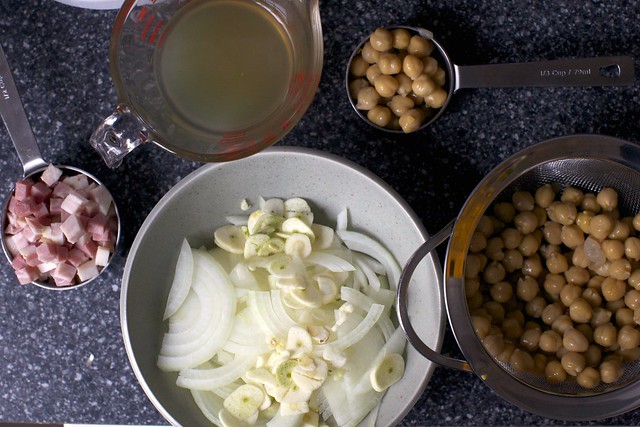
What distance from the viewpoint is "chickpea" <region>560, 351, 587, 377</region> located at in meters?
1.26

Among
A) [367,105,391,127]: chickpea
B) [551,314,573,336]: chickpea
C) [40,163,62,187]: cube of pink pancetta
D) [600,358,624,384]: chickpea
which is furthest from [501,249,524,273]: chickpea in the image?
[40,163,62,187]: cube of pink pancetta

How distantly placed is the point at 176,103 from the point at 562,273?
2.53 feet

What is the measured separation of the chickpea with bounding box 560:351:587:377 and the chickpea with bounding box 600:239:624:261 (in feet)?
0.61

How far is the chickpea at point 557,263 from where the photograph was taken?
1.31 metres

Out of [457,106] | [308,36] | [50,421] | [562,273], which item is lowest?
[50,421]

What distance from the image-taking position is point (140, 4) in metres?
1.18

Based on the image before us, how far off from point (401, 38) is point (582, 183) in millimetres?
429

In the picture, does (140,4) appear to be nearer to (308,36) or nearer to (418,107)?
(308,36)

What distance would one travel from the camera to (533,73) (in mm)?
1298

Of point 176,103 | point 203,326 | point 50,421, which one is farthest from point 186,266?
point 50,421

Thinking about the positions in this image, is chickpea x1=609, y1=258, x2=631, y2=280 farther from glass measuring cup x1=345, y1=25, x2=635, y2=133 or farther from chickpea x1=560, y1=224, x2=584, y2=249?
glass measuring cup x1=345, y1=25, x2=635, y2=133

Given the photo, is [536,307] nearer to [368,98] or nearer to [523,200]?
[523,200]

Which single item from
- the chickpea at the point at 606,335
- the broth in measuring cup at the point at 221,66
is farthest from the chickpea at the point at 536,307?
the broth in measuring cup at the point at 221,66

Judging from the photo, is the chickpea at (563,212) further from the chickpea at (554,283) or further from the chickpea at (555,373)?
the chickpea at (555,373)
